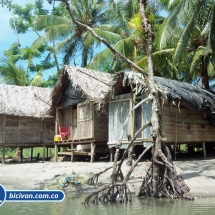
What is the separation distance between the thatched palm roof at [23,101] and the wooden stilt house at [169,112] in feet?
17.2

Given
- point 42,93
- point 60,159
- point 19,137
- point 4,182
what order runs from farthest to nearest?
point 42,93 < point 19,137 < point 60,159 < point 4,182

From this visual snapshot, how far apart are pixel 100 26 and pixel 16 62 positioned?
7993mm

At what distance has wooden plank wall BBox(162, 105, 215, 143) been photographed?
44.3ft

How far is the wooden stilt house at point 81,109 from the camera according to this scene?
15.6 m

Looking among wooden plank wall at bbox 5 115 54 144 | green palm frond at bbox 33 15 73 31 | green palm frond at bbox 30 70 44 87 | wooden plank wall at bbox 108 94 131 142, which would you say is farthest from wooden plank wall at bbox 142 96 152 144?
green palm frond at bbox 30 70 44 87

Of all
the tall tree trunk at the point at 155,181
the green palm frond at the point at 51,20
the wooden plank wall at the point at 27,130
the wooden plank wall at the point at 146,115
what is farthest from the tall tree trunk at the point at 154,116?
the green palm frond at the point at 51,20

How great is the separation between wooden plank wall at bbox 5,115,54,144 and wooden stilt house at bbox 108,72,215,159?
5.76 metres

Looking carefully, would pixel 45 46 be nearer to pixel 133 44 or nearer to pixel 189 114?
pixel 133 44

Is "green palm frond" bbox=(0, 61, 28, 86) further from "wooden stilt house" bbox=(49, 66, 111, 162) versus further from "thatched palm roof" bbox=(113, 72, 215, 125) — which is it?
"thatched palm roof" bbox=(113, 72, 215, 125)

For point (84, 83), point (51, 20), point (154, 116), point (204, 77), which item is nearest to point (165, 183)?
point (154, 116)

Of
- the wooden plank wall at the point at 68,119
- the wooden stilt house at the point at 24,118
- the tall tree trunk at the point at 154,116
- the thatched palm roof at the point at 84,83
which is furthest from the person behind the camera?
the wooden stilt house at the point at 24,118

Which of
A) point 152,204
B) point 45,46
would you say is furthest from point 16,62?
point 152,204

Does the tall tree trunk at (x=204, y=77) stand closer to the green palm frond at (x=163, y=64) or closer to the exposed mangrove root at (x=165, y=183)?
the green palm frond at (x=163, y=64)

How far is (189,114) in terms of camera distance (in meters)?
14.5
